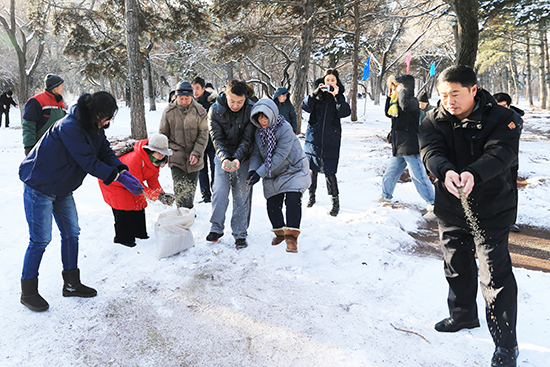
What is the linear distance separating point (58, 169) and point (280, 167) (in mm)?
2145

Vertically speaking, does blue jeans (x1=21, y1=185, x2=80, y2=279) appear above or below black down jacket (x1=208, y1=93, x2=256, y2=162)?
below

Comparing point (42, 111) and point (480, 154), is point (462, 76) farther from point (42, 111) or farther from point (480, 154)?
point (42, 111)

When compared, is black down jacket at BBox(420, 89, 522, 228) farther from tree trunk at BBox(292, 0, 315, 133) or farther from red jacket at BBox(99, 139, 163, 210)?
tree trunk at BBox(292, 0, 315, 133)

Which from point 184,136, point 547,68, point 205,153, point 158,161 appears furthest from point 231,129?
point 547,68

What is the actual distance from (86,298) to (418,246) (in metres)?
3.63

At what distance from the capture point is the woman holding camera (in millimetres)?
5039

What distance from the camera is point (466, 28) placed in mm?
6434

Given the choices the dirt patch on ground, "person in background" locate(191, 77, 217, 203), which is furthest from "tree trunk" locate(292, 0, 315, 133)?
the dirt patch on ground

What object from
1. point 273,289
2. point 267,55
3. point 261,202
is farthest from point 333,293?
point 267,55

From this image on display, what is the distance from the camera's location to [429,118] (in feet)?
8.09

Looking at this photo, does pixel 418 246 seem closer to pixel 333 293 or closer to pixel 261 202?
pixel 333 293

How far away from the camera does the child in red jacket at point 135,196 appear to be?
3842 millimetres

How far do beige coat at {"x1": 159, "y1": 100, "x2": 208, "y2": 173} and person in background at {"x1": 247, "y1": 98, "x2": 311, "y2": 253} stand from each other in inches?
46.1

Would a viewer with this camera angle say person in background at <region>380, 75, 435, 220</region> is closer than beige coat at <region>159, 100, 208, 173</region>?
No
